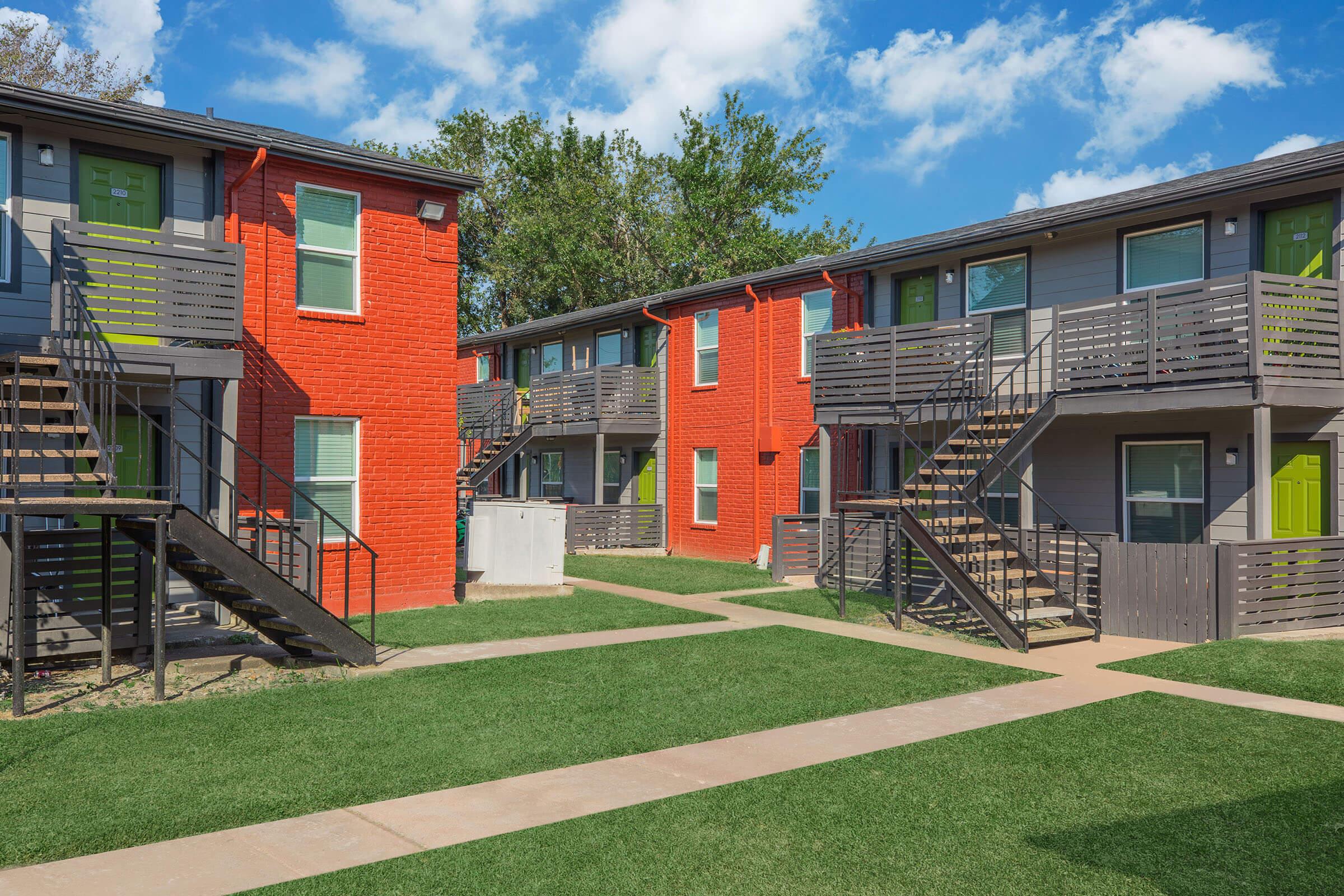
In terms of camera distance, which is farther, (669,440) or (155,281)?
(669,440)

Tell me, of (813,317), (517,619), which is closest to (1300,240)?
(813,317)

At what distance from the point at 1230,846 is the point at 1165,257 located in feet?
35.8

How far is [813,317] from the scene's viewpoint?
20.6 meters

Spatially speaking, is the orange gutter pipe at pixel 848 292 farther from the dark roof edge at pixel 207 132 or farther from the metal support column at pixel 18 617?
the metal support column at pixel 18 617

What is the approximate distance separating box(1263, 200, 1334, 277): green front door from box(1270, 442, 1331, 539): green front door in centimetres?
226

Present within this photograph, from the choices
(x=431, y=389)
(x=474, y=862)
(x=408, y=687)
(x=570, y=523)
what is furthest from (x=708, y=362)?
(x=474, y=862)

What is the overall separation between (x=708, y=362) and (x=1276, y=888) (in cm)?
1929

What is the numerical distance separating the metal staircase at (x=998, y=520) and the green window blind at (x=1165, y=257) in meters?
1.77

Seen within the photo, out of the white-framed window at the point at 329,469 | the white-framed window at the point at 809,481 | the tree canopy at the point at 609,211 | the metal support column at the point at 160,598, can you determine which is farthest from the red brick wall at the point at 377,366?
the tree canopy at the point at 609,211

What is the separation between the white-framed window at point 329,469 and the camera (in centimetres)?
1402

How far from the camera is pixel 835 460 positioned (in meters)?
19.6

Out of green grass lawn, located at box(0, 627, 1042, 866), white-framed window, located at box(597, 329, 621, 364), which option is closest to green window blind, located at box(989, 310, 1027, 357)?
green grass lawn, located at box(0, 627, 1042, 866)

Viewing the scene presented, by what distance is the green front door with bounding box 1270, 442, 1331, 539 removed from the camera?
13.0 meters

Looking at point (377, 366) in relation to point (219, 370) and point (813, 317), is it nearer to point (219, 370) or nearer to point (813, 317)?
point (219, 370)
